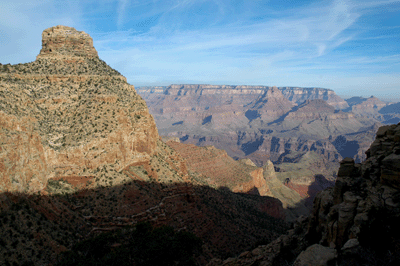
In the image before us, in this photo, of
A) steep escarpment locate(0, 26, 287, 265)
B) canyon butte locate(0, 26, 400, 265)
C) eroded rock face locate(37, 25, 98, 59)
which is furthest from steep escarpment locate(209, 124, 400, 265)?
eroded rock face locate(37, 25, 98, 59)

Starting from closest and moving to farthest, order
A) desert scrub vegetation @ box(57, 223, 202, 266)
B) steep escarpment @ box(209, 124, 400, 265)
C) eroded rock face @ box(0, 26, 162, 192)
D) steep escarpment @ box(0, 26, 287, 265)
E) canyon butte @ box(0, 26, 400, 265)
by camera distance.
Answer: steep escarpment @ box(209, 124, 400, 265), canyon butte @ box(0, 26, 400, 265), desert scrub vegetation @ box(57, 223, 202, 266), steep escarpment @ box(0, 26, 287, 265), eroded rock face @ box(0, 26, 162, 192)

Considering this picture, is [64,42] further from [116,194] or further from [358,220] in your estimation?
[358,220]

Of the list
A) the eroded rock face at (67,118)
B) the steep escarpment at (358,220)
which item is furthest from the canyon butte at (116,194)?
the eroded rock face at (67,118)

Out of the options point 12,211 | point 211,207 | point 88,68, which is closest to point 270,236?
point 211,207

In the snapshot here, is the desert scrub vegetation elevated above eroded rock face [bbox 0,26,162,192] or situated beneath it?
situated beneath

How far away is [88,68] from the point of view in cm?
4691

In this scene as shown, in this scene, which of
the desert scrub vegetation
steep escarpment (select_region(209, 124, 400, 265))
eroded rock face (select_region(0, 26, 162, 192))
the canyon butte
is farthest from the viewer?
eroded rock face (select_region(0, 26, 162, 192))

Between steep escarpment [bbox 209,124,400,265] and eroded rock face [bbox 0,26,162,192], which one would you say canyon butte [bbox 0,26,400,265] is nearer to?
steep escarpment [bbox 209,124,400,265]

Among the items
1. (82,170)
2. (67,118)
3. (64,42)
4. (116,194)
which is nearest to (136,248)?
(116,194)

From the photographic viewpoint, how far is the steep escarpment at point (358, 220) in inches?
508

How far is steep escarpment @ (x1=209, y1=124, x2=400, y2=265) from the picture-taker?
1290 centimetres

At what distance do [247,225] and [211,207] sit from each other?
9218 millimetres

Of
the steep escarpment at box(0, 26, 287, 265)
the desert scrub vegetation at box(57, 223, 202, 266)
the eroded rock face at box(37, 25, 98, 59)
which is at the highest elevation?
the eroded rock face at box(37, 25, 98, 59)

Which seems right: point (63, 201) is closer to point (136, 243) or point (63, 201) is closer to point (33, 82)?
point (136, 243)
